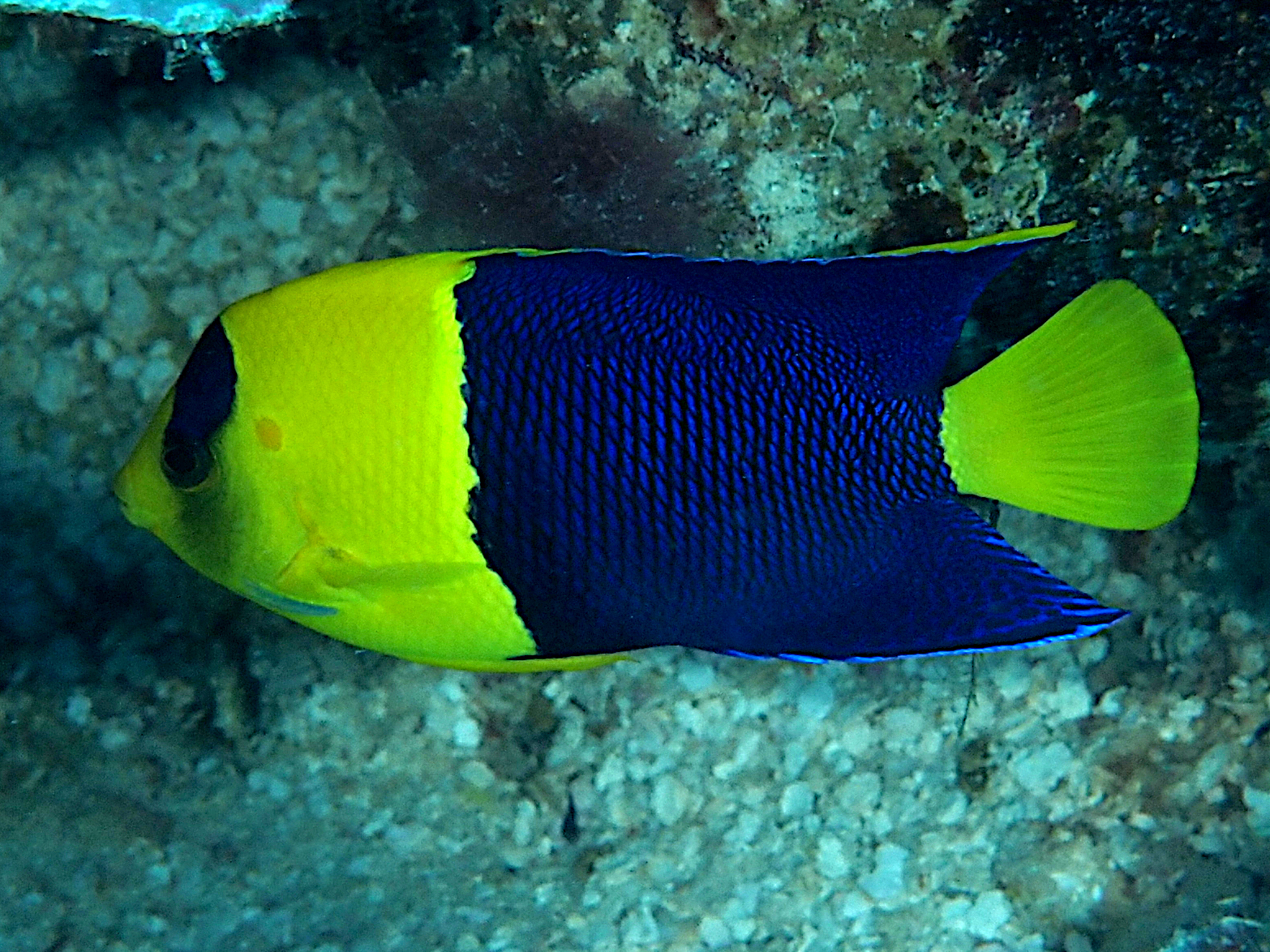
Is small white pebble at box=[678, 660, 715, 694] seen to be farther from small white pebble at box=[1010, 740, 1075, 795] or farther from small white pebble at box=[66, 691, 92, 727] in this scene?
small white pebble at box=[66, 691, 92, 727]

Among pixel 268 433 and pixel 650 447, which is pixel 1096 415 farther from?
pixel 268 433

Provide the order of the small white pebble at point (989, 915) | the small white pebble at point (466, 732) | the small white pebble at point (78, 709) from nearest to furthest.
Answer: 1. the small white pebble at point (78, 709)
2. the small white pebble at point (466, 732)
3. the small white pebble at point (989, 915)

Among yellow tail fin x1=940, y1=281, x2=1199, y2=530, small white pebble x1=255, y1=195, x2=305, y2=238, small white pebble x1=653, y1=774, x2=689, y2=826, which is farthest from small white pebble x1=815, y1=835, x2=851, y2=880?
small white pebble x1=255, y1=195, x2=305, y2=238

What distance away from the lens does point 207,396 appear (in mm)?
1563

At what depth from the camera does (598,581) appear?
1535mm

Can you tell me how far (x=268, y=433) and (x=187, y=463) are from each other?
15 cm

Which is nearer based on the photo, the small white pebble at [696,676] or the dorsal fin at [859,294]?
the dorsal fin at [859,294]

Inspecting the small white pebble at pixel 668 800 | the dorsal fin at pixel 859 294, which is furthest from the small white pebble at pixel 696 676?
the dorsal fin at pixel 859 294

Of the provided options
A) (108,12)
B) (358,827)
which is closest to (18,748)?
(358,827)

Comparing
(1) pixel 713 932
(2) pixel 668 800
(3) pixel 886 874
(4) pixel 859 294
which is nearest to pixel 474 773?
(2) pixel 668 800

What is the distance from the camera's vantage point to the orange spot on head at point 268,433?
154 centimetres

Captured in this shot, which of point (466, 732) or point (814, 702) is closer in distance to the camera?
point (466, 732)

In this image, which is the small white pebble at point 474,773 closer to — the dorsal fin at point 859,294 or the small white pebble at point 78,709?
the small white pebble at point 78,709

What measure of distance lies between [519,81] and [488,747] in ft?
5.72
